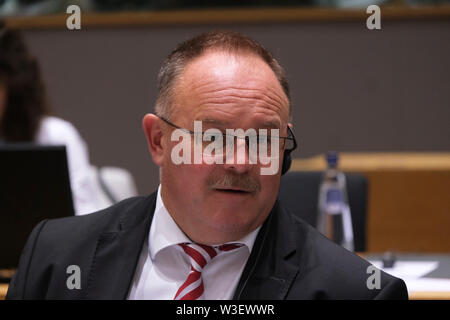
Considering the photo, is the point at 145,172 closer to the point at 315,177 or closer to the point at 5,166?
the point at 315,177

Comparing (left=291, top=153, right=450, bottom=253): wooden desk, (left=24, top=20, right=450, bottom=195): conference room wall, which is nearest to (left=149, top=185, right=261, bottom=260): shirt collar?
(left=291, top=153, right=450, bottom=253): wooden desk

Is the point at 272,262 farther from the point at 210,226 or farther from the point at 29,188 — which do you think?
the point at 29,188

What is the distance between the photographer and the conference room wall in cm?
514

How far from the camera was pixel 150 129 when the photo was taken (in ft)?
5.52

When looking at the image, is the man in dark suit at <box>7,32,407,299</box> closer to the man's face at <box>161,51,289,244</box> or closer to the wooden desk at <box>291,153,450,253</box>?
the man's face at <box>161,51,289,244</box>

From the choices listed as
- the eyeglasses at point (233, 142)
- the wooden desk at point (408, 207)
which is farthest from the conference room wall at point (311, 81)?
the eyeglasses at point (233, 142)

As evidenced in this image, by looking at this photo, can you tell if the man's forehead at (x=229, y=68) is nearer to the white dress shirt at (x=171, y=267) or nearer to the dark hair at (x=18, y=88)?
the white dress shirt at (x=171, y=267)

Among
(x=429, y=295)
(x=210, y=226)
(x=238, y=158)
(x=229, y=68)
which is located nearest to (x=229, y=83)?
(x=229, y=68)

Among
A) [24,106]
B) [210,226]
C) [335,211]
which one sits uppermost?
[24,106]

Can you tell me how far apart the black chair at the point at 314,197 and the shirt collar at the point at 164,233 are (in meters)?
1.28

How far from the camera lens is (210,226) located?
153 cm

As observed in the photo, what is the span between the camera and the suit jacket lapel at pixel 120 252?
5.19ft

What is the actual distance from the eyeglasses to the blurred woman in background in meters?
1.91

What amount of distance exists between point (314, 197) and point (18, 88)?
1541mm
